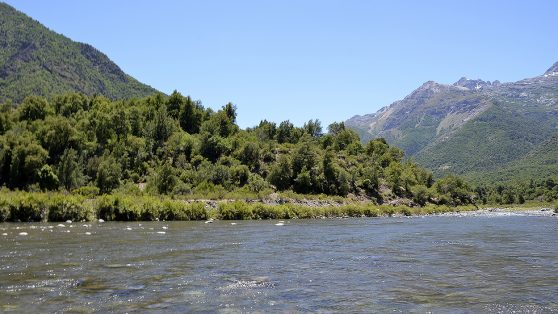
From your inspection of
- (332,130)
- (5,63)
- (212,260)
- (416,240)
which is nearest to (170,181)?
(416,240)

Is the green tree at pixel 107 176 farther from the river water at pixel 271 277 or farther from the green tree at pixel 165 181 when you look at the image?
the river water at pixel 271 277

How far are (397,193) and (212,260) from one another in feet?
347

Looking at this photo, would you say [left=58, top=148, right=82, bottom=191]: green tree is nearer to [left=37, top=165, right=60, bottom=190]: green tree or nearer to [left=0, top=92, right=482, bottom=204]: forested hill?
[left=0, top=92, right=482, bottom=204]: forested hill

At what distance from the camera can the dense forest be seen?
8012 centimetres

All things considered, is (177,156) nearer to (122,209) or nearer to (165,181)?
(165,181)

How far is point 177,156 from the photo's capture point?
108 m

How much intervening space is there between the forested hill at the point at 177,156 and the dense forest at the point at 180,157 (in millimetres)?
232

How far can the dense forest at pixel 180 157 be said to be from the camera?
3155 inches

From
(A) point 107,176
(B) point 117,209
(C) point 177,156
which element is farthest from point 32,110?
(B) point 117,209

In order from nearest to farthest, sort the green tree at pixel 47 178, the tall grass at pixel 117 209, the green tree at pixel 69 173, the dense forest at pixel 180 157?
1. the tall grass at pixel 117 209
2. the green tree at pixel 47 178
3. the green tree at pixel 69 173
4. the dense forest at pixel 180 157

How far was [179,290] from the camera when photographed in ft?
49.2

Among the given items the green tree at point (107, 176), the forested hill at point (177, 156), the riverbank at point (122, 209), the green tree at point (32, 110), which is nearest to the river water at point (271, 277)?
the riverbank at point (122, 209)

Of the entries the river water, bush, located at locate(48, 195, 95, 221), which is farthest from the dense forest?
the river water

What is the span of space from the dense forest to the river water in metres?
50.6
